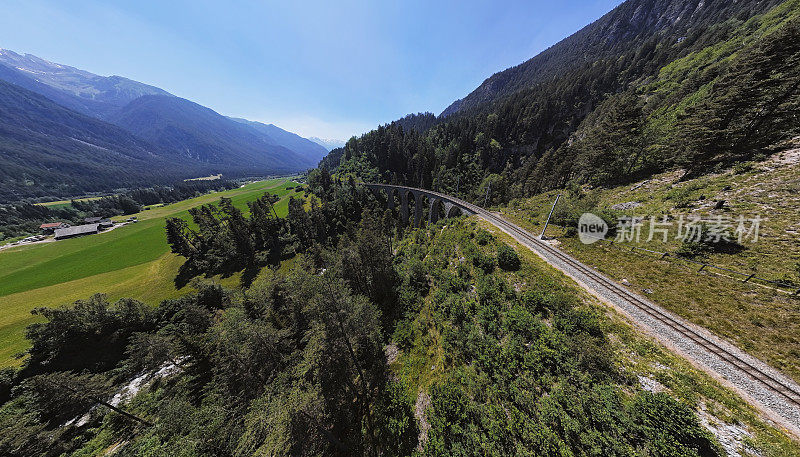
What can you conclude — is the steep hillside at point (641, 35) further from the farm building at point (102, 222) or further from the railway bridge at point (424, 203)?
the farm building at point (102, 222)

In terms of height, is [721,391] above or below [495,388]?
above

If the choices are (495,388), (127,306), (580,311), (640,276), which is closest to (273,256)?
(127,306)

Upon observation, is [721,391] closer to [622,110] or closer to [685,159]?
[685,159]

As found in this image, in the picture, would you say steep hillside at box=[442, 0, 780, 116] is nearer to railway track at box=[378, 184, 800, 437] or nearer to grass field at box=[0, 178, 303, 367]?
railway track at box=[378, 184, 800, 437]

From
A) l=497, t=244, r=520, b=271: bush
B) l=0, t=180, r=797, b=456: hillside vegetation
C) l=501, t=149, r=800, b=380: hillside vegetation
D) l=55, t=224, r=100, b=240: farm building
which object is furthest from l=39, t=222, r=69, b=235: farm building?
l=501, t=149, r=800, b=380: hillside vegetation

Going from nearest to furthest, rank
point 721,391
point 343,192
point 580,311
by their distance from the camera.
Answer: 1. point 721,391
2. point 580,311
3. point 343,192

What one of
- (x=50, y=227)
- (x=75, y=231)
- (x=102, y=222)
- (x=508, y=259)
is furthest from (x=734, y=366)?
(x=50, y=227)
